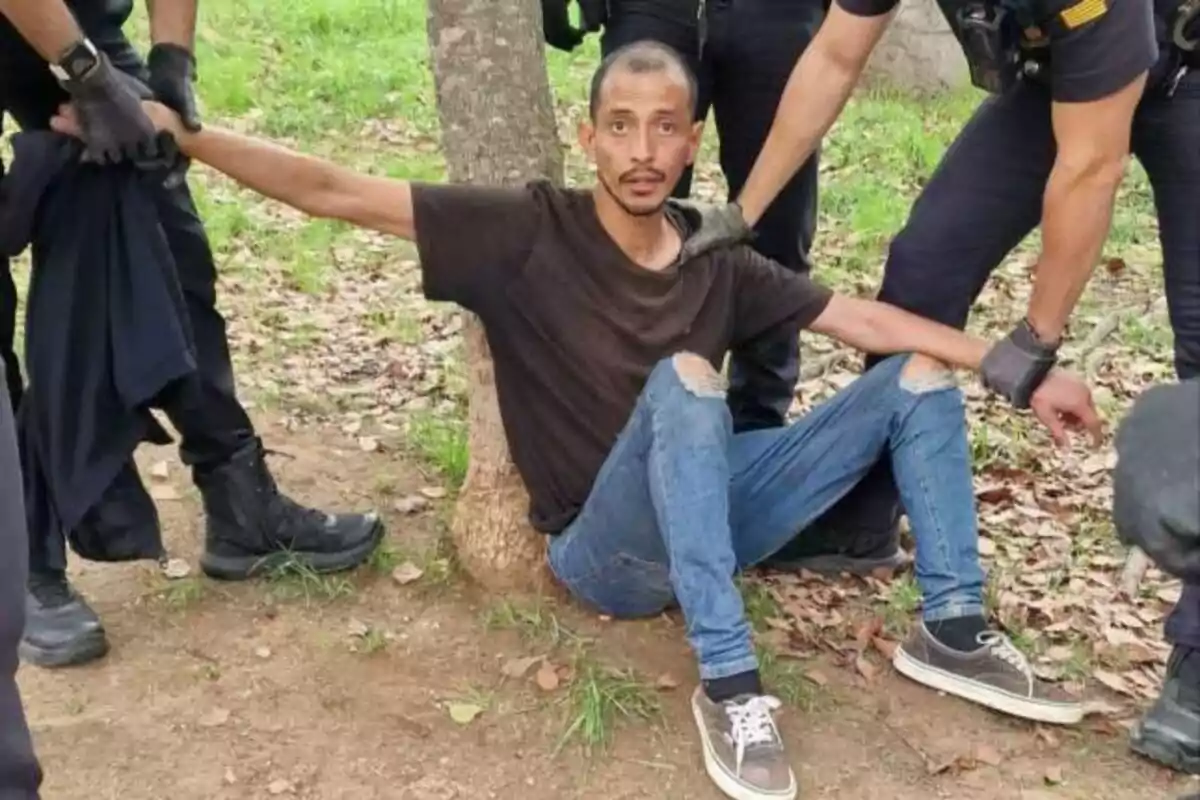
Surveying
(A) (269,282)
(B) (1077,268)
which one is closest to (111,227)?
(B) (1077,268)

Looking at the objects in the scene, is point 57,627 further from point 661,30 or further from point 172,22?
point 661,30

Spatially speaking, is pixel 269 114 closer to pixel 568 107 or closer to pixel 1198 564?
pixel 568 107

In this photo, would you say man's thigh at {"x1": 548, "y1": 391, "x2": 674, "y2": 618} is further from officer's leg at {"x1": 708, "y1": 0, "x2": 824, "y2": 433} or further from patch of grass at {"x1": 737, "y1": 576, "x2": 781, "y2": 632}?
officer's leg at {"x1": 708, "y1": 0, "x2": 824, "y2": 433}

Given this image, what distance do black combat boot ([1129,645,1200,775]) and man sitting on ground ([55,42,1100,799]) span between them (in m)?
0.16

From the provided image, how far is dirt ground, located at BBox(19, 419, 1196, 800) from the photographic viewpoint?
333cm

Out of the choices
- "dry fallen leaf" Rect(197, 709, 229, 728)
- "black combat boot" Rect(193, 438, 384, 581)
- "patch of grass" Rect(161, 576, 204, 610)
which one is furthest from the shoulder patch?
"patch of grass" Rect(161, 576, 204, 610)

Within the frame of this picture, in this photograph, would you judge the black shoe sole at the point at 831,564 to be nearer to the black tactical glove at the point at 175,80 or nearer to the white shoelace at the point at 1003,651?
the white shoelace at the point at 1003,651

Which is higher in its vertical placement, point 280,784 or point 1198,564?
point 1198,564

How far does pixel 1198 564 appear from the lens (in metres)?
1.79

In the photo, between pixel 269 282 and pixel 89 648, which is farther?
pixel 269 282

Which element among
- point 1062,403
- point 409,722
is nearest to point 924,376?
point 1062,403

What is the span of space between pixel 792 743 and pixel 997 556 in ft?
4.19

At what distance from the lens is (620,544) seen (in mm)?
3537

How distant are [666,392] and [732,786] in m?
0.82
